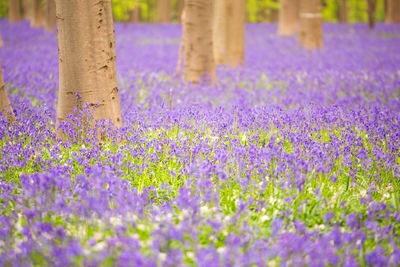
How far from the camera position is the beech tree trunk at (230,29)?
11430 mm

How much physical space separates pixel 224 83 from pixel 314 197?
5.82m

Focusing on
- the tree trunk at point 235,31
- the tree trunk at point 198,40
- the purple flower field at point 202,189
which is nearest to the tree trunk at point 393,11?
the tree trunk at point 235,31

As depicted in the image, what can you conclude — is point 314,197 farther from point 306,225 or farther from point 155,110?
point 155,110

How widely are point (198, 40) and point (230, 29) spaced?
3.32 metres

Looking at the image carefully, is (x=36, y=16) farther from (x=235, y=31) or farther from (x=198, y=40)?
(x=198, y=40)

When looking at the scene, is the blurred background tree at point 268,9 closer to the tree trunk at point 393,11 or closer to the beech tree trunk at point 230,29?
the tree trunk at point 393,11

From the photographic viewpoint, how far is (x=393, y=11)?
28.2 metres

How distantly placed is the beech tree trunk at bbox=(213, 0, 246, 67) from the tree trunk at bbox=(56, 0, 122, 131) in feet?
23.1

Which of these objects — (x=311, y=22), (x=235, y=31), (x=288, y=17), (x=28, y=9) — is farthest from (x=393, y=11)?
(x=28, y=9)

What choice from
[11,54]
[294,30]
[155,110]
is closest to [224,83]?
[155,110]

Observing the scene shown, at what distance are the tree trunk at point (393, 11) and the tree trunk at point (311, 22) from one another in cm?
1545

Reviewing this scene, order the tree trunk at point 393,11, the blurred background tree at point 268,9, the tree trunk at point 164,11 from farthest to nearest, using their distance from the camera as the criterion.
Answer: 1. the blurred background tree at point 268,9
2. the tree trunk at point 164,11
3. the tree trunk at point 393,11

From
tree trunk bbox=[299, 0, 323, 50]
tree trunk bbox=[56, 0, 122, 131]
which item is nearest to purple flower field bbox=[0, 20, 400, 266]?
tree trunk bbox=[56, 0, 122, 131]

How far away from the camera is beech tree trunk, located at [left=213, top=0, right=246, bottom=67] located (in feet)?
Result: 37.5
